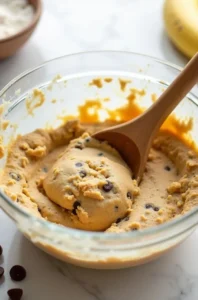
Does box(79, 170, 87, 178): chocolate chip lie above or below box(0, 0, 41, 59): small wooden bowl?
above

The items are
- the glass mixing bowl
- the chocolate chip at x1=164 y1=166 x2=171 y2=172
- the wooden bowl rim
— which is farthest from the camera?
the wooden bowl rim

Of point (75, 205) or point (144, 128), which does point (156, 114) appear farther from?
point (75, 205)

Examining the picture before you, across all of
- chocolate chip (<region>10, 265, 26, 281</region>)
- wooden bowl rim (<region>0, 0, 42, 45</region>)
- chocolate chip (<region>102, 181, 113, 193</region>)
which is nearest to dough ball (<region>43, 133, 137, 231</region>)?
chocolate chip (<region>102, 181, 113, 193</region>)

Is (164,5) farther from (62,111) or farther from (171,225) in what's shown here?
(171,225)

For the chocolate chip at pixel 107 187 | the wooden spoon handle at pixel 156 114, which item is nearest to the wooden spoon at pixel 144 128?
the wooden spoon handle at pixel 156 114

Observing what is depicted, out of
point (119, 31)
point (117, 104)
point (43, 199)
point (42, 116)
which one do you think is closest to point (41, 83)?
point (42, 116)

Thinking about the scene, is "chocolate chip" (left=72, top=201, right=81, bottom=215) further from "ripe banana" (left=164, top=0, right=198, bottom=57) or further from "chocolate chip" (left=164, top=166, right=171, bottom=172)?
"ripe banana" (left=164, top=0, right=198, bottom=57)
